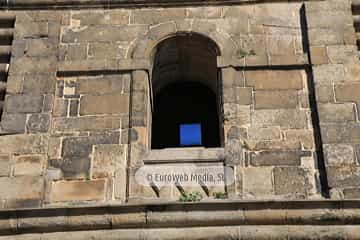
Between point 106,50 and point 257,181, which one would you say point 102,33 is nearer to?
point 106,50

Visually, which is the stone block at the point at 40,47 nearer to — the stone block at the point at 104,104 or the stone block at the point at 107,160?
the stone block at the point at 104,104

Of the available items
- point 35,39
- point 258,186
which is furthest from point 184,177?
point 35,39

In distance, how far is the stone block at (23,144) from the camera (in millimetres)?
7504

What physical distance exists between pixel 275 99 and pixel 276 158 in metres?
0.75

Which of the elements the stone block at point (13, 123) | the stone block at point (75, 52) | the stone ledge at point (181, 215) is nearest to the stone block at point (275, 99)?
the stone ledge at point (181, 215)

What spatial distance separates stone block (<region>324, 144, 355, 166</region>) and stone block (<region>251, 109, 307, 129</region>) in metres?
0.42

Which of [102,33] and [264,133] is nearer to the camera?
[264,133]

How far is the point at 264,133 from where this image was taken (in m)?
7.57

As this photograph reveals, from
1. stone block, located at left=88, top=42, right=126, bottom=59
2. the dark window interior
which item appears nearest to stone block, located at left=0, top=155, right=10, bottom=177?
stone block, located at left=88, top=42, right=126, bottom=59

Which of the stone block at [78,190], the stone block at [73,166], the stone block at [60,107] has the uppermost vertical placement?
the stone block at [60,107]

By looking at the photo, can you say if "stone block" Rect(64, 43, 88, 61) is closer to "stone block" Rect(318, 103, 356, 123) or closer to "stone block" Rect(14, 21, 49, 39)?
"stone block" Rect(14, 21, 49, 39)

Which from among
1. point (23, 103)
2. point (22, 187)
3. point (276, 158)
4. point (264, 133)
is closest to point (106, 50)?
point (23, 103)

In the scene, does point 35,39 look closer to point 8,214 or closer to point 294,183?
point 8,214

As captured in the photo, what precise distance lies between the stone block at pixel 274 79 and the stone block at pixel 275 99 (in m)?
0.08
